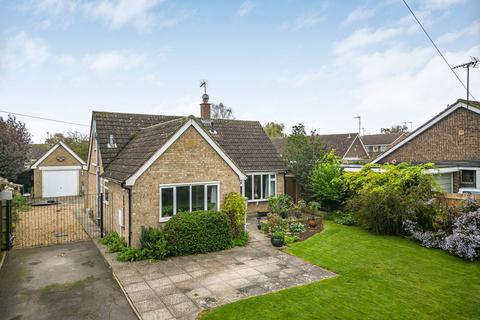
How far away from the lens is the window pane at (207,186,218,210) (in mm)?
13984

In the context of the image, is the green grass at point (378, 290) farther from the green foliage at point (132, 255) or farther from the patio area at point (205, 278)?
the green foliage at point (132, 255)

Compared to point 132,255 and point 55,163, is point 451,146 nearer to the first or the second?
point 132,255

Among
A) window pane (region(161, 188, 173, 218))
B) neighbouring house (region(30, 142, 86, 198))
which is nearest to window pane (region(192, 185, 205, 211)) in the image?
window pane (region(161, 188, 173, 218))

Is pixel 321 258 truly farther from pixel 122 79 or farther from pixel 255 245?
pixel 122 79

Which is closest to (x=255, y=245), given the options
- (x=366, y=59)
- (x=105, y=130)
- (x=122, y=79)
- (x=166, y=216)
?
(x=166, y=216)

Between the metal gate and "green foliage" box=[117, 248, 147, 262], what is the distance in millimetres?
4128

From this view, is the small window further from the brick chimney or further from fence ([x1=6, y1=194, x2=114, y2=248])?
fence ([x1=6, y1=194, x2=114, y2=248])

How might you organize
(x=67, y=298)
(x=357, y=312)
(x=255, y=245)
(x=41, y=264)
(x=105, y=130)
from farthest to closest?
(x=105, y=130)
(x=255, y=245)
(x=41, y=264)
(x=67, y=298)
(x=357, y=312)

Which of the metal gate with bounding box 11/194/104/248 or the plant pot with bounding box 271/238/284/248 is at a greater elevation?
the plant pot with bounding box 271/238/284/248

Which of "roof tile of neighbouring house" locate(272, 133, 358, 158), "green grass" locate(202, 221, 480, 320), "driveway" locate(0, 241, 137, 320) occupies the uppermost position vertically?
"roof tile of neighbouring house" locate(272, 133, 358, 158)

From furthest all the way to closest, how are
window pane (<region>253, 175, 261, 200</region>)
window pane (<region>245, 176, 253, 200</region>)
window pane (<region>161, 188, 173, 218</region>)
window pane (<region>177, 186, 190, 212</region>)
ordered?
window pane (<region>253, 175, 261, 200</region>) < window pane (<region>245, 176, 253, 200</region>) < window pane (<region>177, 186, 190, 212</region>) < window pane (<region>161, 188, 173, 218</region>)

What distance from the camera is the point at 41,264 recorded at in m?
11.4

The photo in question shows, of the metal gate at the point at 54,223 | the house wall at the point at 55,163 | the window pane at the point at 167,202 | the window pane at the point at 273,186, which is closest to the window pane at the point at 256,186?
the window pane at the point at 273,186

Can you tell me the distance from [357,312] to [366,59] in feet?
47.4
